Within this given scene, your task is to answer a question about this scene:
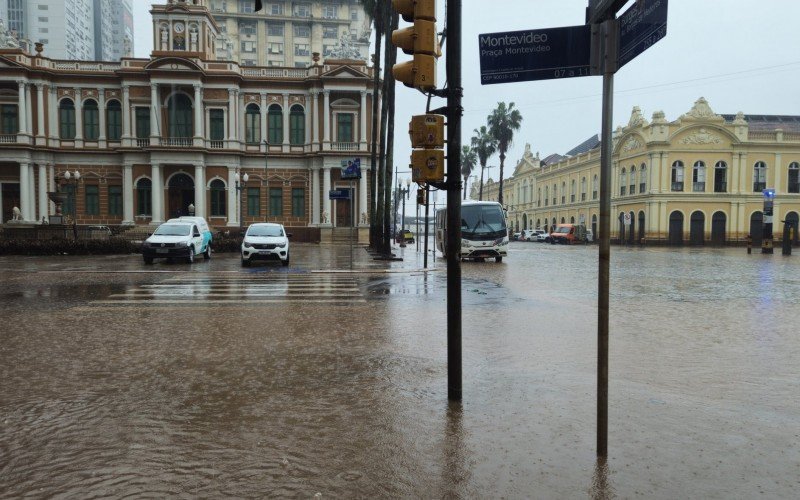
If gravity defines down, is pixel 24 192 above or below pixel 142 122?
below

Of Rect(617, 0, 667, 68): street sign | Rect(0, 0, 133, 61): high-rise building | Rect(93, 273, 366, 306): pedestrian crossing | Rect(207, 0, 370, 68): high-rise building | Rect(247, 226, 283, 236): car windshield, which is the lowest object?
Rect(93, 273, 366, 306): pedestrian crossing

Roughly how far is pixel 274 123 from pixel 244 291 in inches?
1470

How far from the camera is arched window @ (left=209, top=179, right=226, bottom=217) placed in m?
47.5

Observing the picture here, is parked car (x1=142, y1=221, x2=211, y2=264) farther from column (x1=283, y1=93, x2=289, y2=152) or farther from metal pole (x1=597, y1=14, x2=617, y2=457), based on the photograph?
column (x1=283, y1=93, x2=289, y2=152)

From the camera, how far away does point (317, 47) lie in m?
83.1

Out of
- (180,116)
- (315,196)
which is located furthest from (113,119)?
(315,196)

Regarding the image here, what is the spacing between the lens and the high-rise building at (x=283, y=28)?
3265 inches

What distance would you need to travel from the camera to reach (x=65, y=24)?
12388 centimetres

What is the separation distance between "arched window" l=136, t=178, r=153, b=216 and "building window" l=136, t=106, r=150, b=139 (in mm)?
3711

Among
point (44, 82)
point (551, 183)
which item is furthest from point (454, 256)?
point (551, 183)

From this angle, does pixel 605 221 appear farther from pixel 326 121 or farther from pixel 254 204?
pixel 254 204

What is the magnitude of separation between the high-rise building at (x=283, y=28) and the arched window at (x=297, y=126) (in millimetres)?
37723

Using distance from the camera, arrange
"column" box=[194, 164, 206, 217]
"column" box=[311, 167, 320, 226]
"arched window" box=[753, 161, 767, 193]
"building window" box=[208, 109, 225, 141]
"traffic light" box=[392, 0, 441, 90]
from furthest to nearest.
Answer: "arched window" box=[753, 161, 767, 193], "column" box=[311, 167, 320, 226], "building window" box=[208, 109, 225, 141], "column" box=[194, 164, 206, 217], "traffic light" box=[392, 0, 441, 90]

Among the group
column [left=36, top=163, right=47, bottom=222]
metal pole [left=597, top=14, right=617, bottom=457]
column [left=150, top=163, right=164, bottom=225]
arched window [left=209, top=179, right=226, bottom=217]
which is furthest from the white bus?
column [left=36, top=163, right=47, bottom=222]
